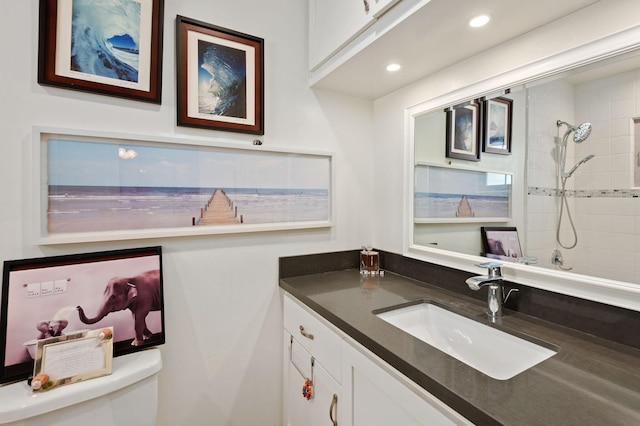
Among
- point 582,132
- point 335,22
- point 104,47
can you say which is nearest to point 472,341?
point 582,132

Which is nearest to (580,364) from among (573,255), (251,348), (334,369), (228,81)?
(573,255)

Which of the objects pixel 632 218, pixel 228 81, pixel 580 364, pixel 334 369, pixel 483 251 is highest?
pixel 228 81

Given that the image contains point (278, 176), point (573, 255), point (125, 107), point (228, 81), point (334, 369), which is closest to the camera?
point (573, 255)

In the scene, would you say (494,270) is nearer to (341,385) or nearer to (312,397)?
(341,385)

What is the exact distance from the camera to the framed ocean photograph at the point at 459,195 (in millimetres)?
1247

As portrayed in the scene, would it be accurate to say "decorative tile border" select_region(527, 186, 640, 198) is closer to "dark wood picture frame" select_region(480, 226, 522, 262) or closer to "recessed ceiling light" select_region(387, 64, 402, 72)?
"dark wood picture frame" select_region(480, 226, 522, 262)

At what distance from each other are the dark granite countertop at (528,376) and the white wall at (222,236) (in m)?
0.47

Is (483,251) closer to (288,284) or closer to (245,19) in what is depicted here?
(288,284)

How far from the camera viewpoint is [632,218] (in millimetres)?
852

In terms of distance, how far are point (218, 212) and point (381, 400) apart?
96 cm

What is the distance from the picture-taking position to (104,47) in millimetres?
1134

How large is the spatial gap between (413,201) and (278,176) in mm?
695

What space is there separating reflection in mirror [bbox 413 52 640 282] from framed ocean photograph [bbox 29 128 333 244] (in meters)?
0.88

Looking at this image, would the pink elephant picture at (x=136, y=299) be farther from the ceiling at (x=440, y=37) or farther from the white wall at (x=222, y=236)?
the ceiling at (x=440, y=37)
